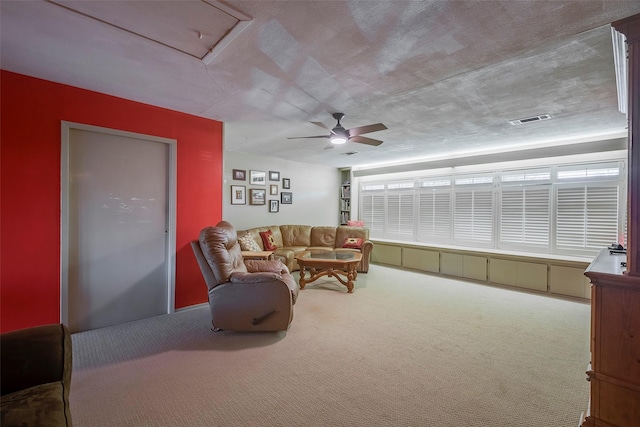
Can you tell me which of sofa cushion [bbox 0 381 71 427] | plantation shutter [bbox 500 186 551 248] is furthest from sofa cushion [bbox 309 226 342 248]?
sofa cushion [bbox 0 381 71 427]

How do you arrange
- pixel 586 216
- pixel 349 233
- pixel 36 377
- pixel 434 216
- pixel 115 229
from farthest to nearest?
pixel 349 233
pixel 434 216
pixel 586 216
pixel 115 229
pixel 36 377

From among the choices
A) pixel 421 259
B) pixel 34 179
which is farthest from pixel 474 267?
pixel 34 179

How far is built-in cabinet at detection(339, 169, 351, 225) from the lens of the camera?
26.0 feet

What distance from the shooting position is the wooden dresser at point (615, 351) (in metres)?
1.52

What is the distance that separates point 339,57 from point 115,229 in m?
2.95

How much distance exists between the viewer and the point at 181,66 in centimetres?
235

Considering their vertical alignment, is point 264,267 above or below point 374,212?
below

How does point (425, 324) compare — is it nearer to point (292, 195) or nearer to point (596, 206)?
point (596, 206)

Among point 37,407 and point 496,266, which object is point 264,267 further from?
point 496,266

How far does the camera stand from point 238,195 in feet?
19.4

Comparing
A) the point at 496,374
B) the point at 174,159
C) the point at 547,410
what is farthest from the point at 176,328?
the point at 547,410

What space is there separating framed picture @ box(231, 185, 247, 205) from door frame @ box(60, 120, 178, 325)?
236cm

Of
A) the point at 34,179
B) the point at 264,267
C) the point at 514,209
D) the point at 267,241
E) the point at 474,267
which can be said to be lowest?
the point at 474,267

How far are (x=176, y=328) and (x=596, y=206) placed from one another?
6173mm
